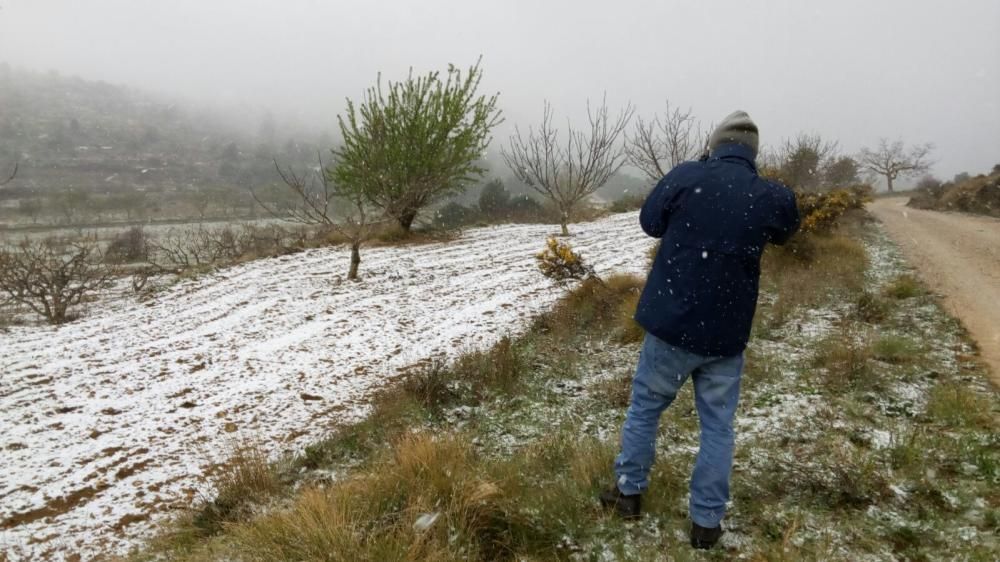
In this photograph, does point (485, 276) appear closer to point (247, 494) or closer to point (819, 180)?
point (247, 494)

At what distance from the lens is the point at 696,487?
88.9 inches

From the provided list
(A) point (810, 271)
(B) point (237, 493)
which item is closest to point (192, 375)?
(B) point (237, 493)

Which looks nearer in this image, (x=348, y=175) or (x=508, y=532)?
(x=508, y=532)

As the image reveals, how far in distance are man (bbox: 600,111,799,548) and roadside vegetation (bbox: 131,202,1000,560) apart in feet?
1.61

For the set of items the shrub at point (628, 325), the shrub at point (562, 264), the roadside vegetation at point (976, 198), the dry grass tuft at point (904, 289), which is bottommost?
the shrub at point (628, 325)

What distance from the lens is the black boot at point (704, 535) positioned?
226 centimetres

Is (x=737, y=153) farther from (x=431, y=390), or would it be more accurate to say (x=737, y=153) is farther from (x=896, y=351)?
(x=896, y=351)

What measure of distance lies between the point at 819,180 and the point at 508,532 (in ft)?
109

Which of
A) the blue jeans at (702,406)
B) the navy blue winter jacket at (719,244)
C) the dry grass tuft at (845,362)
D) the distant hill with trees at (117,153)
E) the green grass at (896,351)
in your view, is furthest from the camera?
the distant hill with trees at (117,153)

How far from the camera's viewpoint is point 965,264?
8914mm

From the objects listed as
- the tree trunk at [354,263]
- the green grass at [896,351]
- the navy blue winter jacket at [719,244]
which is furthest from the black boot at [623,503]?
the tree trunk at [354,263]

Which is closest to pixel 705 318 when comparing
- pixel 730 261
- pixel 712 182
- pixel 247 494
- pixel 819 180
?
pixel 730 261

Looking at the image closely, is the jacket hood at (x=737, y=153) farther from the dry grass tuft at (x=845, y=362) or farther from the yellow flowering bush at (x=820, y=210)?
the yellow flowering bush at (x=820, y=210)

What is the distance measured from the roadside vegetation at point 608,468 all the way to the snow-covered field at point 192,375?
67 centimetres
